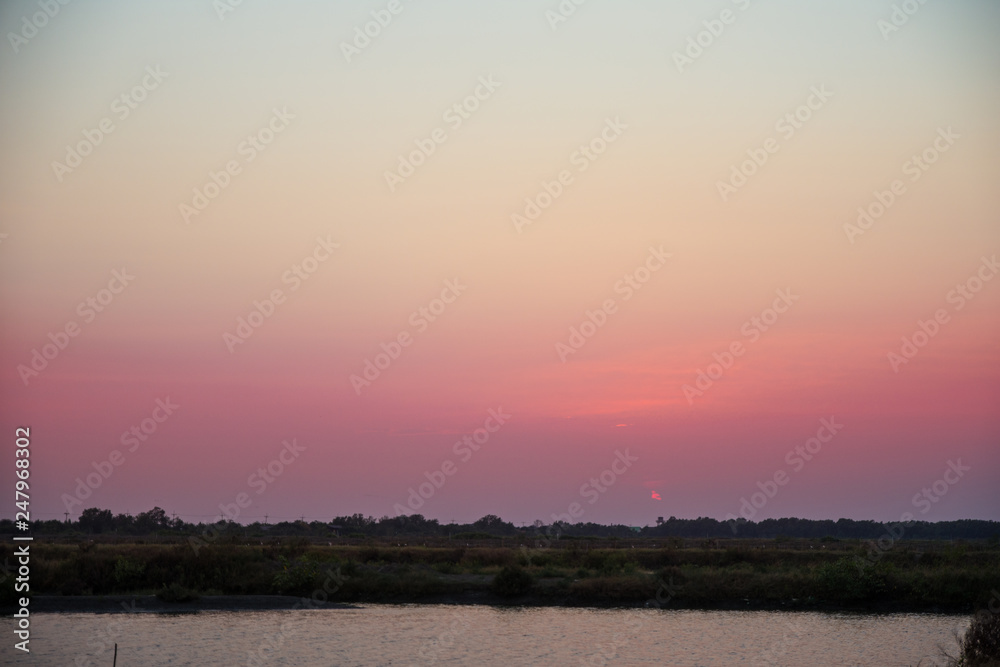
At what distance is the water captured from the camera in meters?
29.0

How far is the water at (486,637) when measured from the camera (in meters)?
29.0

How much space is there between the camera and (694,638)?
33875 millimetres

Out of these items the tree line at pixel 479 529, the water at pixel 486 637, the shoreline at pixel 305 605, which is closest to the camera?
the water at pixel 486 637

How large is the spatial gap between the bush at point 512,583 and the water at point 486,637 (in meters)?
2.02

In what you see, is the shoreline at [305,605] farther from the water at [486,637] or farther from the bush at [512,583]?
the water at [486,637]

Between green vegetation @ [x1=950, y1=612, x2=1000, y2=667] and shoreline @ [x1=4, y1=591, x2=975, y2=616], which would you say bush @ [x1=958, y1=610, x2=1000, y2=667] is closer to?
green vegetation @ [x1=950, y1=612, x2=1000, y2=667]

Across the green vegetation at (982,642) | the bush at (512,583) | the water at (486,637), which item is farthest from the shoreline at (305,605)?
the green vegetation at (982,642)

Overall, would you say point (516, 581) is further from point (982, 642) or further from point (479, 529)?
point (479, 529)

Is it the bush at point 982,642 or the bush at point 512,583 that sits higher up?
the bush at point 512,583

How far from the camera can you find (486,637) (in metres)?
33.7

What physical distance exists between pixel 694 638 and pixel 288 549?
24.4 meters

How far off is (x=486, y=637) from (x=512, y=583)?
1008 centimetres

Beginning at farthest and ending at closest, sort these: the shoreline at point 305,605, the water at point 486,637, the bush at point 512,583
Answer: the bush at point 512,583 → the shoreline at point 305,605 → the water at point 486,637

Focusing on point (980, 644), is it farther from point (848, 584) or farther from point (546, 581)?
point (546, 581)
